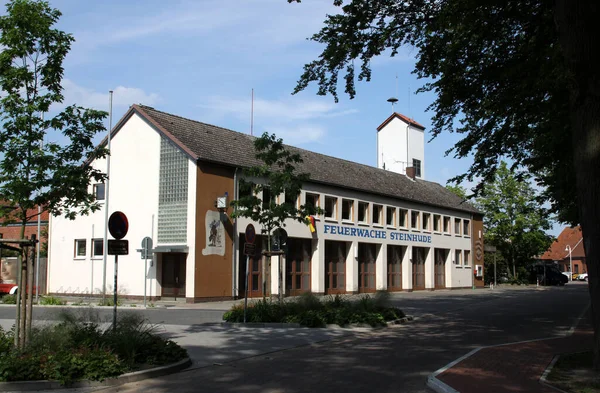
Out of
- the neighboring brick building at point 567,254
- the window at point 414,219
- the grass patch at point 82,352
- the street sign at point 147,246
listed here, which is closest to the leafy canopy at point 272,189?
the street sign at point 147,246

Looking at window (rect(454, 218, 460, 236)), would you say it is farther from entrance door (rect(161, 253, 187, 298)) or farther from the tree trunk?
the tree trunk

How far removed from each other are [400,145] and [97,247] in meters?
33.2

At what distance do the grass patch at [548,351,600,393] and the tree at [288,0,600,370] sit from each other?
1010 millimetres

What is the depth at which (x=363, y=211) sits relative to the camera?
40.2 m

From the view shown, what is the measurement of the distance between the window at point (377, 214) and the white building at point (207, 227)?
0.23 ft

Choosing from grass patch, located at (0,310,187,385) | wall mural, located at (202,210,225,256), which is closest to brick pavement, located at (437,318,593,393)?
grass patch, located at (0,310,187,385)

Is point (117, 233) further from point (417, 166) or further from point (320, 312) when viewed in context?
point (417, 166)

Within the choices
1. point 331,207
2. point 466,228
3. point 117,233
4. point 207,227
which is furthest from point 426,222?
point 117,233

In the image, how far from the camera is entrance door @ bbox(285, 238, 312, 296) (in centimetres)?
3350

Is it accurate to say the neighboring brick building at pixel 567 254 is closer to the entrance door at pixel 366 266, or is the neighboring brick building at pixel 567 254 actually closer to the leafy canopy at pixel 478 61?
the entrance door at pixel 366 266

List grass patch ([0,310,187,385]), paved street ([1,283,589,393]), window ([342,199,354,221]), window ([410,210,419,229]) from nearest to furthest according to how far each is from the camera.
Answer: grass patch ([0,310,187,385]) → paved street ([1,283,589,393]) → window ([342,199,354,221]) → window ([410,210,419,229])

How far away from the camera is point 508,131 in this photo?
14.5 metres

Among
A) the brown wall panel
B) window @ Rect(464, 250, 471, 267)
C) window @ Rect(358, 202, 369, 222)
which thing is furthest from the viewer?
window @ Rect(464, 250, 471, 267)

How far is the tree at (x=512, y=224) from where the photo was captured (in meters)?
59.6
